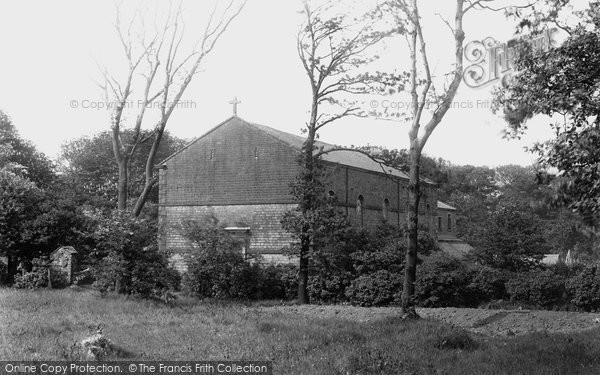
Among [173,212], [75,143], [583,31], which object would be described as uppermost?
[75,143]


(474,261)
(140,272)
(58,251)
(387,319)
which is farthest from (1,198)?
(474,261)

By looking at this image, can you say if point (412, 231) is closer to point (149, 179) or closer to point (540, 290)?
point (540, 290)

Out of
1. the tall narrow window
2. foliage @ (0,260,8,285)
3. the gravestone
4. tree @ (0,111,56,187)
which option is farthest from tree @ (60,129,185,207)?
the gravestone

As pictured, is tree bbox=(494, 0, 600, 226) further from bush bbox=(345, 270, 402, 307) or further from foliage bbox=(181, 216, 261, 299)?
foliage bbox=(181, 216, 261, 299)

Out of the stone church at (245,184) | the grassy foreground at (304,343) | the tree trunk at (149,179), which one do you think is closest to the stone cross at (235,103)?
the stone church at (245,184)

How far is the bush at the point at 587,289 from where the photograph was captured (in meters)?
20.5

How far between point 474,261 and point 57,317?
71.0ft

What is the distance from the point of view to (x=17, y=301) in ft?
58.7

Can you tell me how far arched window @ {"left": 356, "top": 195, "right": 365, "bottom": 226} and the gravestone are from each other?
733 inches

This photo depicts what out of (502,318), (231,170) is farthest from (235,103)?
(502,318)

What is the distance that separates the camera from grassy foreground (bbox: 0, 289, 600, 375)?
33.0 ft

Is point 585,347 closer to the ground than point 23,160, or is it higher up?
closer to the ground

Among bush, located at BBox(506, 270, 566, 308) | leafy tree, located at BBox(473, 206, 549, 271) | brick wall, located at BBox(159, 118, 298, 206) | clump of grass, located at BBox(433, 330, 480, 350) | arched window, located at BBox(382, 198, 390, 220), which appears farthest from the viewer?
arched window, located at BBox(382, 198, 390, 220)

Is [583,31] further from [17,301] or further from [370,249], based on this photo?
[370,249]
